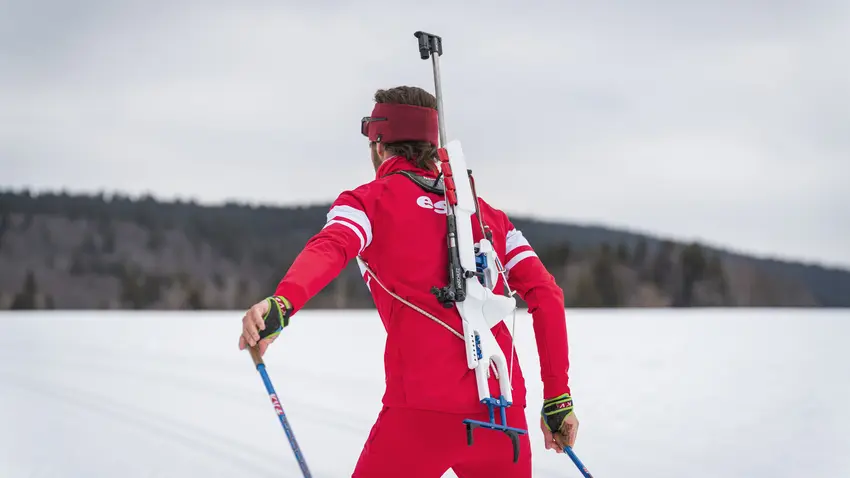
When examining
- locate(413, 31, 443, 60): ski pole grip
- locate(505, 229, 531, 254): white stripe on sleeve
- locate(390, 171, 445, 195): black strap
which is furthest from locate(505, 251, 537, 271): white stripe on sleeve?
locate(413, 31, 443, 60): ski pole grip

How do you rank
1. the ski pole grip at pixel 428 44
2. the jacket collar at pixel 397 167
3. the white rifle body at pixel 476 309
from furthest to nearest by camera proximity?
the ski pole grip at pixel 428 44
the jacket collar at pixel 397 167
the white rifle body at pixel 476 309

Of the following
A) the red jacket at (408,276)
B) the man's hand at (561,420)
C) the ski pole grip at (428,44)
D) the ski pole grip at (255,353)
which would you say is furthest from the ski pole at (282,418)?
the ski pole grip at (428,44)

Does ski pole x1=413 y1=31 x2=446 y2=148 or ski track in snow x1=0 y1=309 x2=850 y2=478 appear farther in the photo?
ski track in snow x1=0 y1=309 x2=850 y2=478

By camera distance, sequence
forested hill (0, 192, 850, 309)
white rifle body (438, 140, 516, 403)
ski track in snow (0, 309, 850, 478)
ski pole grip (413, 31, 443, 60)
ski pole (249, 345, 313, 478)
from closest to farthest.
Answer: ski pole (249, 345, 313, 478) < white rifle body (438, 140, 516, 403) < ski pole grip (413, 31, 443, 60) < ski track in snow (0, 309, 850, 478) < forested hill (0, 192, 850, 309)

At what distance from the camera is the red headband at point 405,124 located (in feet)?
6.78

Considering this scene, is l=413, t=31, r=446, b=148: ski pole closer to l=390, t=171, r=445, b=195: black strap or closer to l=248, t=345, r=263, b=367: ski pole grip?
l=390, t=171, r=445, b=195: black strap

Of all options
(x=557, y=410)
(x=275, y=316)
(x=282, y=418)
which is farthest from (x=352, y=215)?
(x=557, y=410)

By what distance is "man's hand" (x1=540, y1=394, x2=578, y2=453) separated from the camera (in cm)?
210

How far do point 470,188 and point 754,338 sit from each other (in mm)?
9784

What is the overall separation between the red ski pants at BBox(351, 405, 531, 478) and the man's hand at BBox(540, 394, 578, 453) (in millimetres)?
289

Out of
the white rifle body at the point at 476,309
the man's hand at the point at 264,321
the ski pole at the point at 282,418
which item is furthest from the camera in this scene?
the white rifle body at the point at 476,309

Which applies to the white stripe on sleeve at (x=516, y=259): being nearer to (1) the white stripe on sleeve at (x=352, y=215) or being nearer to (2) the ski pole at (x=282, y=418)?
(1) the white stripe on sleeve at (x=352, y=215)

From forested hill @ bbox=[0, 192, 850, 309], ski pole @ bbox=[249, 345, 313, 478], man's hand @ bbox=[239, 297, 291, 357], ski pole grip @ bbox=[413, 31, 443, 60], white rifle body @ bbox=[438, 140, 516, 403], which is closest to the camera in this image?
man's hand @ bbox=[239, 297, 291, 357]

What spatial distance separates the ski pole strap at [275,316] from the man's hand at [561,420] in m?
0.82
